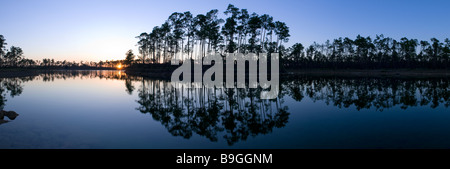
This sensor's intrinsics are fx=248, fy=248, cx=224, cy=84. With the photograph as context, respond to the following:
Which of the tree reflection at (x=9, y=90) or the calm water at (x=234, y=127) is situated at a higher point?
the tree reflection at (x=9, y=90)

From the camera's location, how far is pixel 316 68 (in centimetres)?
9875

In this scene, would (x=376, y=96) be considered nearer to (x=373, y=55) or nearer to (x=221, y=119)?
(x=221, y=119)

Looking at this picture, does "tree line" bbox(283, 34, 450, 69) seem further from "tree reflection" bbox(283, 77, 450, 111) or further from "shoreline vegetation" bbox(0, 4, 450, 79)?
"tree reflection" bbox(283, 77, 450, 111)

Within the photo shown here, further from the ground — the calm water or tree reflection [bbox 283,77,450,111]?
tree reflection [bbox 283,77,450,111]

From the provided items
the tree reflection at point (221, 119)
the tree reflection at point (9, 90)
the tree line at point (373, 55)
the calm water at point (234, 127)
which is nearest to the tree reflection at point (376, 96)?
the calm water at point (234, 127)

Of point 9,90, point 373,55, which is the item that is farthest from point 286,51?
point 9,90

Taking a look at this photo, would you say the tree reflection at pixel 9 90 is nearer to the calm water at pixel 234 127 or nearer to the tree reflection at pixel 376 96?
the calm water at pixel 234 127

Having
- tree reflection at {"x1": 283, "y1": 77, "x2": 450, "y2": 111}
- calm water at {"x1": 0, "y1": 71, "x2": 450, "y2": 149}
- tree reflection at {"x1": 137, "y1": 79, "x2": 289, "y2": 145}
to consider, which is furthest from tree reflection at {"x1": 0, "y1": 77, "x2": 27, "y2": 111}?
tree reflection at {"x1": 283, "y1": 77, "x2": 450, "y2": 111}

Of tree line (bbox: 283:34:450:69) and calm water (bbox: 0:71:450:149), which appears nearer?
calm water (bbox: 0:71:450:149)
